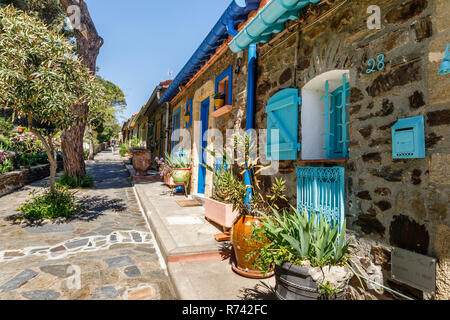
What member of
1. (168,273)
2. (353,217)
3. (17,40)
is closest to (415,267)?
(353,217)

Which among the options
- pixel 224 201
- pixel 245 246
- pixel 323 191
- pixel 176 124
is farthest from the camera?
pixel 176 124

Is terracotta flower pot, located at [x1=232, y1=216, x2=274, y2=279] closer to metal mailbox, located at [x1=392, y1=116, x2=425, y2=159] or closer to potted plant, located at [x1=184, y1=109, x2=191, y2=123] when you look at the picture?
metal mailbox, located at [x1=392, y1=116, x2=425, y2=159]

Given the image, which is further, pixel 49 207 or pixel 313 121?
pixel 49 207

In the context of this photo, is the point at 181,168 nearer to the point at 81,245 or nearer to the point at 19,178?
the point at 81,245

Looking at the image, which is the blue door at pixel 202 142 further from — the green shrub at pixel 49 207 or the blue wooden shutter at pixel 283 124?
the blue wooden shutter at pixel 283 124

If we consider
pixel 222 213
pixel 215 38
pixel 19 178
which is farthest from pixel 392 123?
pixel 19 178

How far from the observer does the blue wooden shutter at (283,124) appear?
3.03m

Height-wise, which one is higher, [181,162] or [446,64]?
[446,64]

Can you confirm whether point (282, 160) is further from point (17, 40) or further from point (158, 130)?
point (158, 130)

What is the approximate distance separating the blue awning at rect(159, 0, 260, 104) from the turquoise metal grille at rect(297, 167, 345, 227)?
263cm

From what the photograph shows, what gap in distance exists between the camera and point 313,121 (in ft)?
9.96

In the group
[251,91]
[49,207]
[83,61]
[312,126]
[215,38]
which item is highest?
[83,61]

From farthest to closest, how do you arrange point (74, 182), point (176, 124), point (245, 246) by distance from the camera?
point (176, 124)
point (74, 182)
point (245, 246)

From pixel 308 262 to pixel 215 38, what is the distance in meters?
4.31
